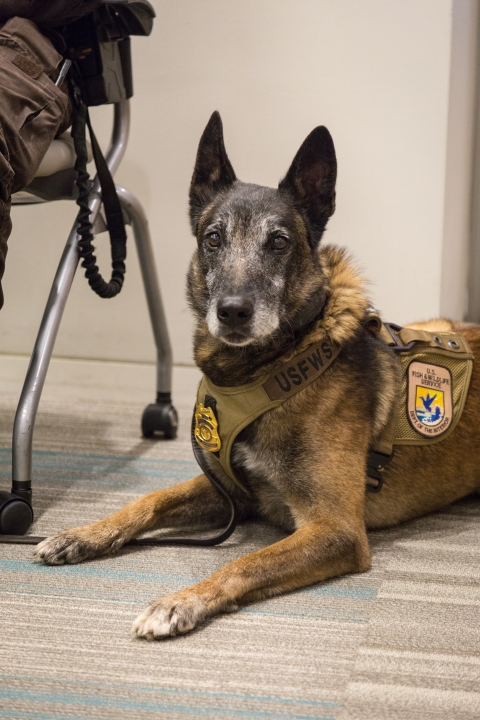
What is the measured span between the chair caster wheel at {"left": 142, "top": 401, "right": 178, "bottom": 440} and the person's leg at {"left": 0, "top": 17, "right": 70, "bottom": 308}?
2.85 feet

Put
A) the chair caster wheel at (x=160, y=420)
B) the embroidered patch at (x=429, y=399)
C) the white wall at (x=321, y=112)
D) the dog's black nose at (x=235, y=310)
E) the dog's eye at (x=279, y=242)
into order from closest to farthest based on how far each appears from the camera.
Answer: the dog's black nose at (x=235, y=310) → the dog's eye at (x=279, y=242) → the embroidered patch at (x=429, y=399) → the chair caster wheel at (x=160, y=420) → the white wall at (x=321, y=112)

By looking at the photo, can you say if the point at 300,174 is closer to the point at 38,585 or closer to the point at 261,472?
the point at 261,472

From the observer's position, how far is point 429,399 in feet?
5.74

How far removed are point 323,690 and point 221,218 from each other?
95cm

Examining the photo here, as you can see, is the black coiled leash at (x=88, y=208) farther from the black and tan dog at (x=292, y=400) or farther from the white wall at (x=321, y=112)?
the white wall at (x=321, y=112)

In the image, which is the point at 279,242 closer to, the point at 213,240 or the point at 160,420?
the point at 213,240

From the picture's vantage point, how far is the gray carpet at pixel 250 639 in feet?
3.56

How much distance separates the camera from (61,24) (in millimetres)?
1856

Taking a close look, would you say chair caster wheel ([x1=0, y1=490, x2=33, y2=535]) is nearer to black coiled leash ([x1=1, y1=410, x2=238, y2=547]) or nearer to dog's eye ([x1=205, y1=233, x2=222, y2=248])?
black coiled leash ([x1=1, y1=410, x2=238, y2=547])

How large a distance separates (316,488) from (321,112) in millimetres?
1685

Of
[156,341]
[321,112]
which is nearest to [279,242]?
[156,341]

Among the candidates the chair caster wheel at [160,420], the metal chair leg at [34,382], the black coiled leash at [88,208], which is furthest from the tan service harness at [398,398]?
the chair caster wheel at [160,420]

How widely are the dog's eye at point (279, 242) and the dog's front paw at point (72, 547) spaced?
2.31 ft

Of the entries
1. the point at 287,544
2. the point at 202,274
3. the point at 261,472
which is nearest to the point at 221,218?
the point at 202,274
